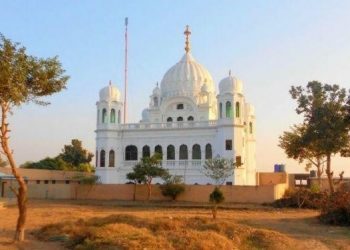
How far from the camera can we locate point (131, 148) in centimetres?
4822

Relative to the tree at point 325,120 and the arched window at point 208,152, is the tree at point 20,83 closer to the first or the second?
the tree at point 325,120

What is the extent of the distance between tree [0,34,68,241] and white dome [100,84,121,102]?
34.8 meters

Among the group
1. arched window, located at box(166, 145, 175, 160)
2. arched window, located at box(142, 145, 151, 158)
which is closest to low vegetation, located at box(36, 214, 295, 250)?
arched window, located at box(166, 145, 175, 160)

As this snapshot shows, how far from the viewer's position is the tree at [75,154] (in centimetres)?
7506

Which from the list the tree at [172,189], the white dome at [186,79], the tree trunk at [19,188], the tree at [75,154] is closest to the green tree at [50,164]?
the tree at [75,154]

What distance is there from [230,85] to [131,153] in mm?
12086

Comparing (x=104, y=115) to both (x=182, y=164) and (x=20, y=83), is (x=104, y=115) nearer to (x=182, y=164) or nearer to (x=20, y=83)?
(x=182, y=164)

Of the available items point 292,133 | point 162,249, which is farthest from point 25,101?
point 292,133

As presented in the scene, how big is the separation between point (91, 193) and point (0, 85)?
27.4 metres

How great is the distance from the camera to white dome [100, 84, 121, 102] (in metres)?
50.1

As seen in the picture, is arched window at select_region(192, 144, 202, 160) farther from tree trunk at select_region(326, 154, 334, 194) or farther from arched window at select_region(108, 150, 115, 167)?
tree trunk at select_region(326, 154, 334, 194)

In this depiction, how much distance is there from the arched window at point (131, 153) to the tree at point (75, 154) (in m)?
29.0

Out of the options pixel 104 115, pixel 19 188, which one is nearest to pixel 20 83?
pixel 19 188

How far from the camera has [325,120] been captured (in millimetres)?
30234
